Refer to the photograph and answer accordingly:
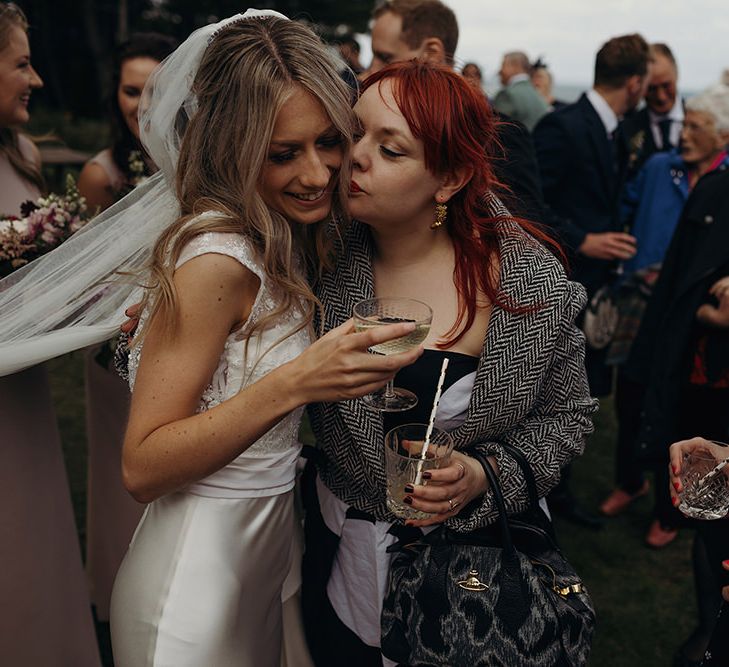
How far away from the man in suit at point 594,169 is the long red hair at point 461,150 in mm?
2189

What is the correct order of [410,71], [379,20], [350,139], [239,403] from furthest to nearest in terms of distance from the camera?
1. [379,20]
2. [410,71]
3. [350,139]
4. [239,403]

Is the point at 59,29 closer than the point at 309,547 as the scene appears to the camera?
No

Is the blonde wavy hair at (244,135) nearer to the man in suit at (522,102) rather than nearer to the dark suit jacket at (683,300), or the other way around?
the dark suit jacket at (683,300)

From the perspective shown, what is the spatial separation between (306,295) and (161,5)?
27.4 meters

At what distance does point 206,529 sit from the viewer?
196cm

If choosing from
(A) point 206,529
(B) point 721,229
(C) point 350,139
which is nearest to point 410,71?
(C) point 350,139

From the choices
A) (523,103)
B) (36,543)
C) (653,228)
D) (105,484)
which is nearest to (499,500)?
(36,543)

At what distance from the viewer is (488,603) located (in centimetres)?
194

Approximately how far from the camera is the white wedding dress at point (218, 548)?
1888mm

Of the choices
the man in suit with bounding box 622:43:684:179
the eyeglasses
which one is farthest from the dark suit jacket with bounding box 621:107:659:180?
the eyeglasses

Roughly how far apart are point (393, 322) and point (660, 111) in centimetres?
594

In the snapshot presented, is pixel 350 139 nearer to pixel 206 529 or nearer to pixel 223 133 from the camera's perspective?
pixel 223 133

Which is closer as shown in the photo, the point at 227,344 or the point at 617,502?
the point at 227,344

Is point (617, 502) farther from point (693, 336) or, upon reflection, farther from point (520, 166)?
point (520, 166)
